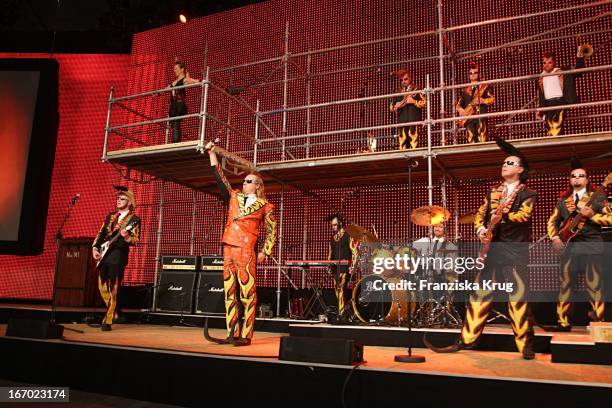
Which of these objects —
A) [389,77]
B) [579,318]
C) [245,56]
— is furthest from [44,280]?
[579,318]

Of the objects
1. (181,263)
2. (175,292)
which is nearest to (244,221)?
(181,263)

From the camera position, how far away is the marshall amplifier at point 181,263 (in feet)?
28.8

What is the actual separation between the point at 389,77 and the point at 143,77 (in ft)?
22.1

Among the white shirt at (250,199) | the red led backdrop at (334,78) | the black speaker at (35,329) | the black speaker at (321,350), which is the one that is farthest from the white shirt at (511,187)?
the black speaker at (35,329)

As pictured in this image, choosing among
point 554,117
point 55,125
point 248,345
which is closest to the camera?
point 248,345

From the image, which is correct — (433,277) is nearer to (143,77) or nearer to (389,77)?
(389,77)

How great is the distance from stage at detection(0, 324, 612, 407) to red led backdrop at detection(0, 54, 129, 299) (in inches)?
295

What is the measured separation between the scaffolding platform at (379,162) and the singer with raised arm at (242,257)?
2196 millimetres

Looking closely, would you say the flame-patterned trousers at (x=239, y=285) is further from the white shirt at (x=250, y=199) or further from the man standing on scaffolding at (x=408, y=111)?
the man standing on scaffolding at (x=408, y=111)

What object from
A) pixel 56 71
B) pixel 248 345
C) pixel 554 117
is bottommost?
pixel 248 345

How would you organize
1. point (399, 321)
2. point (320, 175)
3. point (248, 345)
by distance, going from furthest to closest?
point (320, 175) < point (399, 321) < point (248, 345)

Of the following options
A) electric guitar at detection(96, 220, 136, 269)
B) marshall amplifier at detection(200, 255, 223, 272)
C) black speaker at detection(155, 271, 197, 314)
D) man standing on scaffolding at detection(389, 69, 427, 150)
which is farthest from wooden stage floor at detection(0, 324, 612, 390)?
man standing on scaffolding at detection(389, 69, 427, 150)

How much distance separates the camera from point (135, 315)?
886cm

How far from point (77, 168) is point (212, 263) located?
19.9 feet
